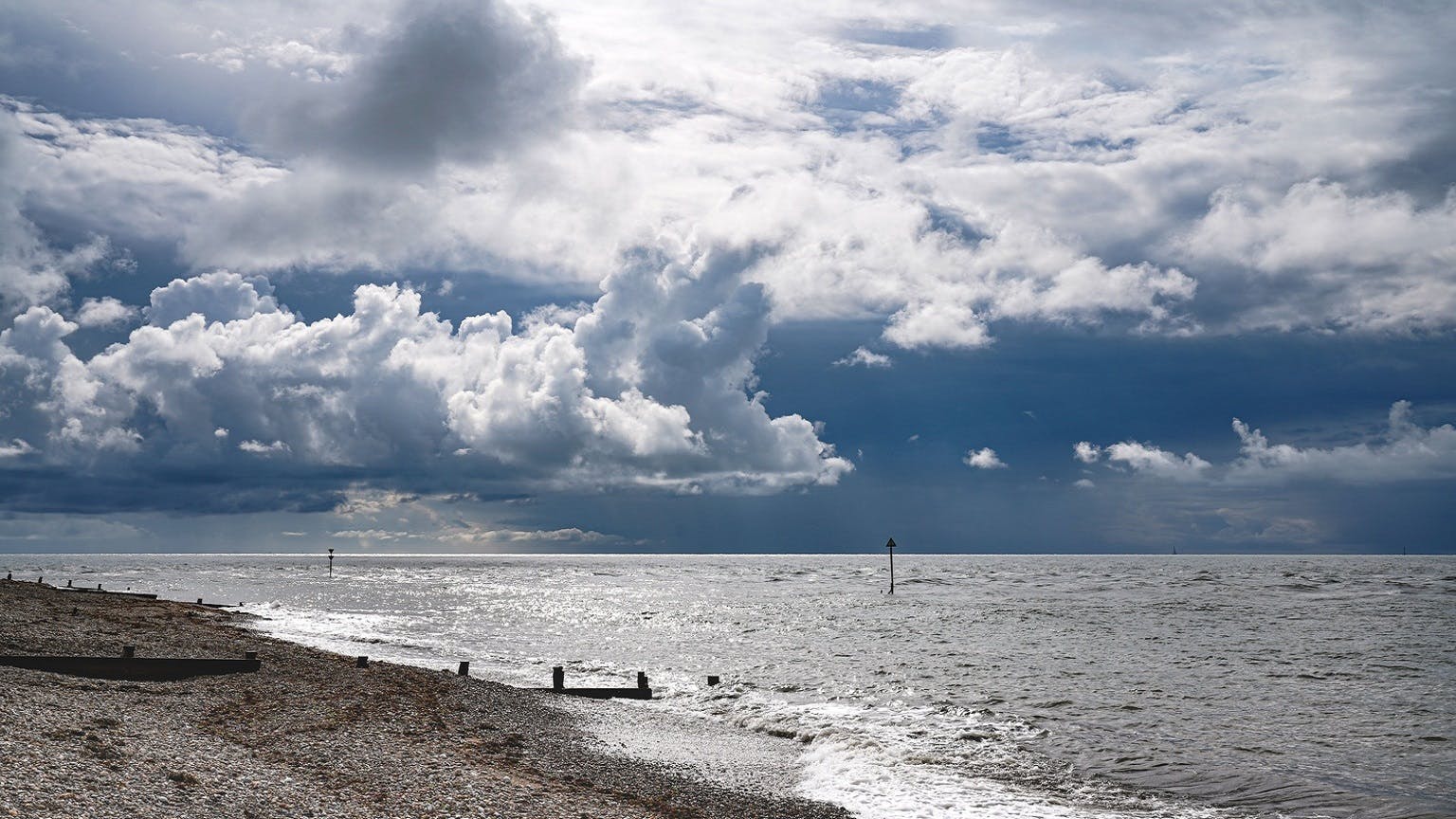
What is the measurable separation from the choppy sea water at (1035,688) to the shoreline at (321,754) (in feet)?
14.9

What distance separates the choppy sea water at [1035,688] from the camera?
22.3 meters

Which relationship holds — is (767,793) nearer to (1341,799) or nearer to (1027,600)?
(1341,799)

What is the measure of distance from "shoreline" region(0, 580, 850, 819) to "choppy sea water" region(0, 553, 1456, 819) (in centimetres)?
454

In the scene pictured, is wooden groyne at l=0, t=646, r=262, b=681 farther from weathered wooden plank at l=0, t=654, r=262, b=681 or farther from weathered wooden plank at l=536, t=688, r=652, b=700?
weathered wooden plank at l=536, t=688, r=652, b=700

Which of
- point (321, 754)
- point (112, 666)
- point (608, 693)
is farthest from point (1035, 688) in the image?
point (112, 666)

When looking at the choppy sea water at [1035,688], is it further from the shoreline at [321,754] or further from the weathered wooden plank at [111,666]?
the weathered wooden plank at [111,666]

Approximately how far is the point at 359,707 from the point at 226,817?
11.0 m

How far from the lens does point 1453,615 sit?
8044 cm

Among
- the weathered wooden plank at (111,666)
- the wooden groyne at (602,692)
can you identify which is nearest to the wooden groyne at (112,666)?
the weathered wooden plank at (111,666)

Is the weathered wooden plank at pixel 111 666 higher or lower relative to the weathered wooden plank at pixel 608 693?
higher

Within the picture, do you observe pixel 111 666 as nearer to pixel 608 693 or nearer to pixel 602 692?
pixel 602 692

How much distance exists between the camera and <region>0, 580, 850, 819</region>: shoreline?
46.0 ft

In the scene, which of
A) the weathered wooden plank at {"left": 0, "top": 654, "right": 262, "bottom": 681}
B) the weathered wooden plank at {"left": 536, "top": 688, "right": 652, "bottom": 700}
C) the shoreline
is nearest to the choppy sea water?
the weathered wooden plank at {"left": 536, "top": 688, "right": 652, "bottom": 700}

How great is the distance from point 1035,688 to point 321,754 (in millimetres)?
28736
